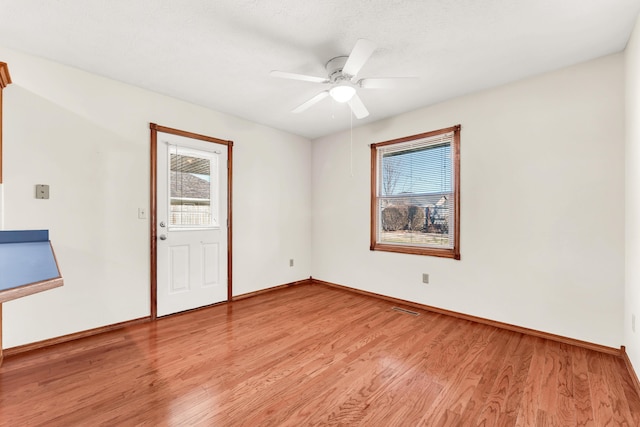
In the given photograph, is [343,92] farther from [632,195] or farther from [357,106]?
[632,195]

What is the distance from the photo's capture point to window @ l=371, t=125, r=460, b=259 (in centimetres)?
331

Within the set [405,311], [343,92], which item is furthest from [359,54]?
[405,311]

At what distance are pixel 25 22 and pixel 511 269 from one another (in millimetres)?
4562

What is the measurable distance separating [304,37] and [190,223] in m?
2.45

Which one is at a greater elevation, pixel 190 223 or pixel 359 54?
pixel 359 54

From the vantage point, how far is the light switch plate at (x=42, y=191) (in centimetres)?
241

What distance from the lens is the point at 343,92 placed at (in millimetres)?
2381

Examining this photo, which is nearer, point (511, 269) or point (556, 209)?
point (556, 209)

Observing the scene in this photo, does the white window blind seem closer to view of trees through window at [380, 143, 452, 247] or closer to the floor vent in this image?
view of trees through window at [380, 143, 452, 247]

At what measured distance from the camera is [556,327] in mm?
2592

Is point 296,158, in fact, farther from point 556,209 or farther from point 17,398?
point 17,398

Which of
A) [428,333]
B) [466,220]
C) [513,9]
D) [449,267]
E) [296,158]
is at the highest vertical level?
[513,9]

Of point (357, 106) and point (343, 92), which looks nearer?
point (343, 92)

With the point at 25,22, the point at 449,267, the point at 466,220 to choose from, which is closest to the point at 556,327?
the point at 449,267
